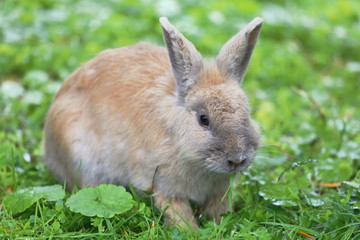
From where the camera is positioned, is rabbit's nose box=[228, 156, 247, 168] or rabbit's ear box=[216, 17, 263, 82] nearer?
rabbit's nose box=[228, 156, 247, 168]

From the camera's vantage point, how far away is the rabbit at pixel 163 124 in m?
4.21

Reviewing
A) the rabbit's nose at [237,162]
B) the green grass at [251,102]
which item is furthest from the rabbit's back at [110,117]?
the rabbit's nose at [237,162]

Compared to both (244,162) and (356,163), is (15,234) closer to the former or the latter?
(244,162)

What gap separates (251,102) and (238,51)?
7.99 feet

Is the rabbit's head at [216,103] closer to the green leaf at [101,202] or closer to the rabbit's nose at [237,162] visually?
the rabbit's nose at [237,162]

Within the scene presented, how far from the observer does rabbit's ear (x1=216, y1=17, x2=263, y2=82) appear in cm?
448

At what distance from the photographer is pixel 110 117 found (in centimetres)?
490

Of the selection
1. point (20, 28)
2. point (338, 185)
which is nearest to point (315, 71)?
point (338, 185)

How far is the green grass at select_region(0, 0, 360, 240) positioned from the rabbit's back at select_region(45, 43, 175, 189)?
389mm

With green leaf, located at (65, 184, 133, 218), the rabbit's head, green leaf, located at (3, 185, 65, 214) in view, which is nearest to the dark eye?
the rabbit's head

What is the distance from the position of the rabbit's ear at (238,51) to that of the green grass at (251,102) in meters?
0.70

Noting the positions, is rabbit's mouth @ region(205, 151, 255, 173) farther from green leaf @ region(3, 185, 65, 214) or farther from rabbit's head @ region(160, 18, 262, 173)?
green leaf @ region(3, 185, 65, 214)

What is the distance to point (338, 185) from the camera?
501 centimetres

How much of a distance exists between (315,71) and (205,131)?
14.7 feet
